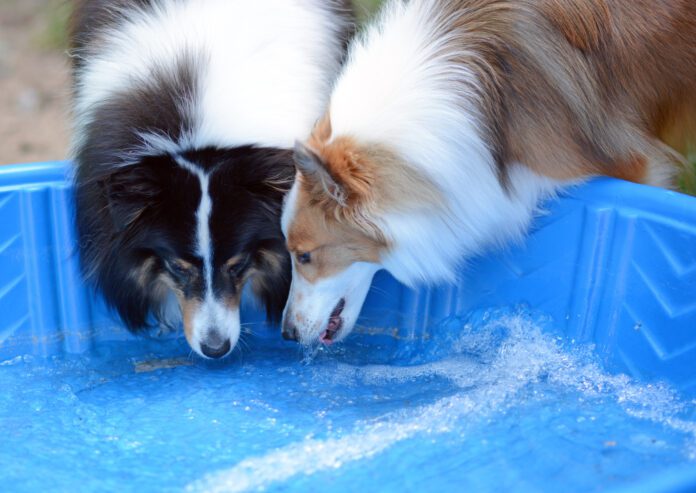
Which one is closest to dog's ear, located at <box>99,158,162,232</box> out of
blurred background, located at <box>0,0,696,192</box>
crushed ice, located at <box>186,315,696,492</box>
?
crushed ice, located at <box>186,315,696,492</box>

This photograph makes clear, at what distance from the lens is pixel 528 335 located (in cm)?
280

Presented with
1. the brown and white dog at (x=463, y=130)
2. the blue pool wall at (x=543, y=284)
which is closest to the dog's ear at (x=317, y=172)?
the brown and white dog at (x=463, y=130)

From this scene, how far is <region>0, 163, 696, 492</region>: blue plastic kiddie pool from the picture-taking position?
2.32 meters

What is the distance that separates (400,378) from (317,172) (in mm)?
991

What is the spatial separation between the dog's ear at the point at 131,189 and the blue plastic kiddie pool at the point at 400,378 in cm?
46

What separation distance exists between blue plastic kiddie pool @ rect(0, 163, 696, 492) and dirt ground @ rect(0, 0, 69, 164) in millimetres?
1818

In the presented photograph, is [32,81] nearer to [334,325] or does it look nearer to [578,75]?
[334,325]

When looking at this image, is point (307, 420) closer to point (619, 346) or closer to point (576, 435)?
point (576, 435)

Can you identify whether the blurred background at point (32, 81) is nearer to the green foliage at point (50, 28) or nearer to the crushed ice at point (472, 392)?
the green foliage at point (50, 28)

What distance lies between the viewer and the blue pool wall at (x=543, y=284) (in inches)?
97.6

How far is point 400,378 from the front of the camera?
2879 millimetres

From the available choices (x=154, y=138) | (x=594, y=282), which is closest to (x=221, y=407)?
(x=154, y=138)

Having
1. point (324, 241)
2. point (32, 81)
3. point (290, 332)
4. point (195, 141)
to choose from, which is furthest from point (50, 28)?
point (324, 241)

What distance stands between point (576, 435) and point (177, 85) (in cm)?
156
